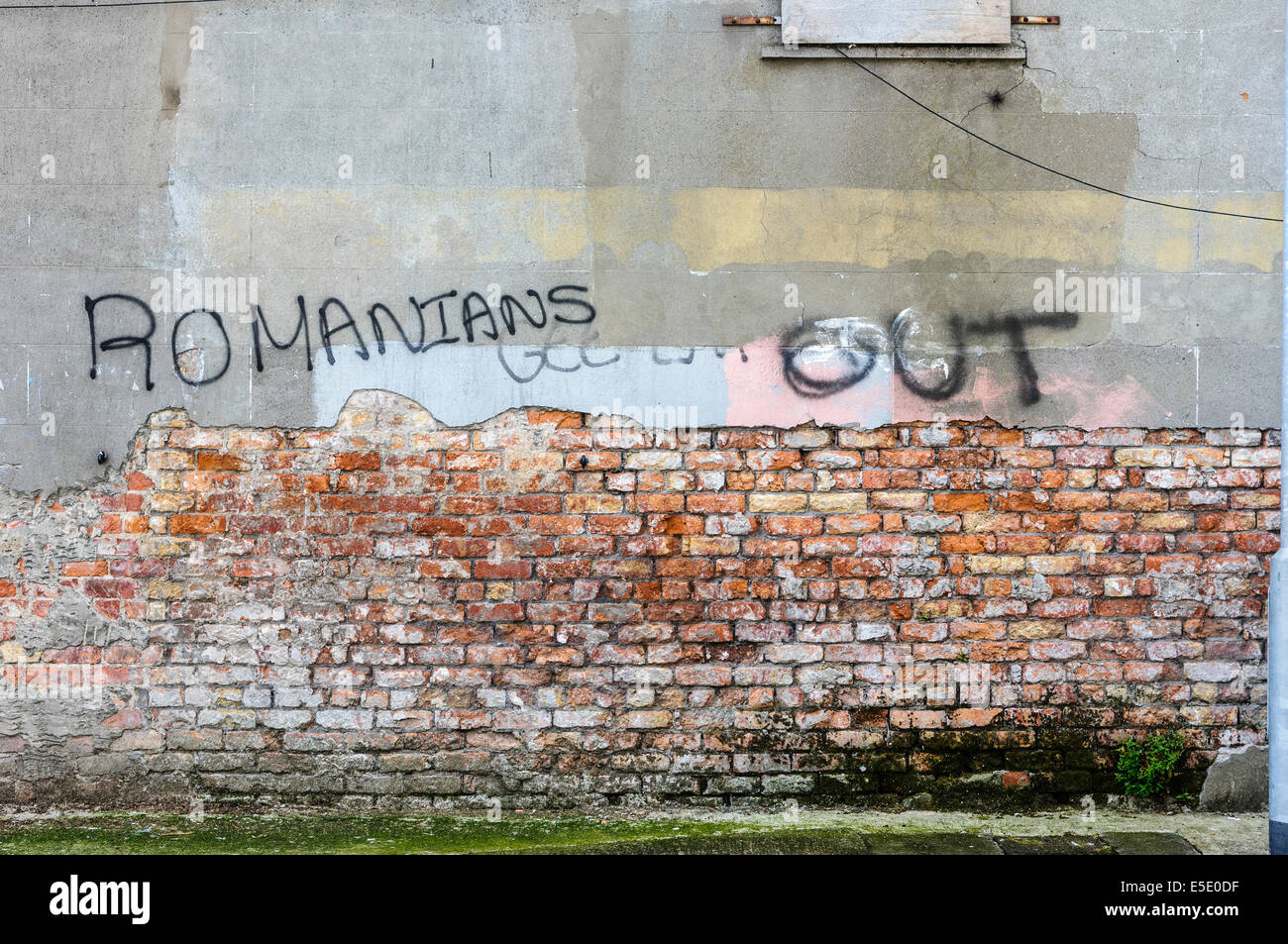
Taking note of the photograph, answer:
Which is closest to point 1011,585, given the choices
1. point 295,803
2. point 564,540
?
point 564,540

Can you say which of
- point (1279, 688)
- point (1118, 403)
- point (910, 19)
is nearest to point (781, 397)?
point (1118, 403)

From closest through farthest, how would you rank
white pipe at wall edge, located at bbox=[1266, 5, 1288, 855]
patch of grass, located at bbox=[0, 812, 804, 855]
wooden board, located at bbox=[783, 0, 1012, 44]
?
white pipe at wall edge, located at bbox=[1266, 5, 1288, 855] → patch of grass, located at bbox=[0, 812, 804, 855] → wooden board, located at bbox=[783, 0, 1012, 44]

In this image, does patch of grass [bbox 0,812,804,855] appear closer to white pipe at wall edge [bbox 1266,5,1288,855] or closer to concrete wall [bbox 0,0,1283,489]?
concrete wall [bbox 0,0,1283,489]

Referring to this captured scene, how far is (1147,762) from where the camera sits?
4.52 m

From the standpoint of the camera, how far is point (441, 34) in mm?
4547

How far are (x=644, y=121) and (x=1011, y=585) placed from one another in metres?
2.48

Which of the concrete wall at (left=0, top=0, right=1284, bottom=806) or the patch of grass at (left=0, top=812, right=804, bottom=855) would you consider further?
the concrete wall at (left=0, top=0, right=1284, bottom=806)

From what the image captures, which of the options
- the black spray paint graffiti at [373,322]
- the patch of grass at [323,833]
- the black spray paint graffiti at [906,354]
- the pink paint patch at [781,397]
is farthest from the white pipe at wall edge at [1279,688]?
the black spray paint graffiti at [373,322]

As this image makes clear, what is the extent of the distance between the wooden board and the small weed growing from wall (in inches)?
117

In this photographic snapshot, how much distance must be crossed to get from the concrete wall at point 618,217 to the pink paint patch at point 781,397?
0.04 ft

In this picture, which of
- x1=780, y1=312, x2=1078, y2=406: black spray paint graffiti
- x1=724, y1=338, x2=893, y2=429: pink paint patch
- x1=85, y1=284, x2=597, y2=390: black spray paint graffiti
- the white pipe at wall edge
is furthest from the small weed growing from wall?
x1=85, y1=284, x2=597, y2=390: black spray paint graffiti

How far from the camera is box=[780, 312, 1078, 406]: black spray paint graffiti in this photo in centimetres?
454

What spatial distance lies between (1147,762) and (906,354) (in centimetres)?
198

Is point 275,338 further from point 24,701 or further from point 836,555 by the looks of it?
point 836,555
